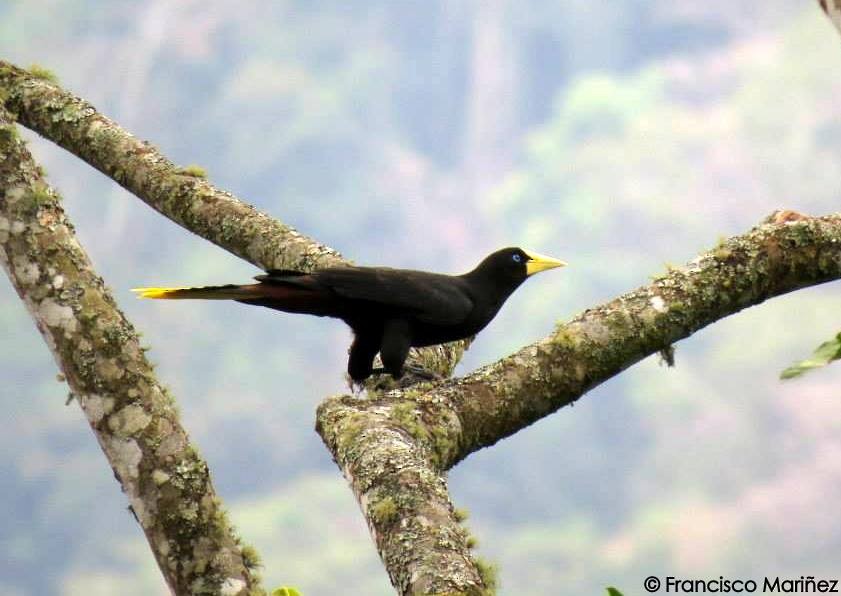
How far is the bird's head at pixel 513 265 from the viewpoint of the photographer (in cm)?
623

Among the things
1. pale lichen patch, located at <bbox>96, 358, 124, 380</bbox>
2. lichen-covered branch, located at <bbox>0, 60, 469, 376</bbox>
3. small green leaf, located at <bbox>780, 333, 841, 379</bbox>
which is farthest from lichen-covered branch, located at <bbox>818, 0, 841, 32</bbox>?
lichen-covered branch, located at <bbox>0, 60, 469, 376</bbox>

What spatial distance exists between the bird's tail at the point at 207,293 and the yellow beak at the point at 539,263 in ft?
5.45

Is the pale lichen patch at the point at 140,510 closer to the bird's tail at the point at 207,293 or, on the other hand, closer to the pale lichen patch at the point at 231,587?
the pale lichen patch at the point at 231,587

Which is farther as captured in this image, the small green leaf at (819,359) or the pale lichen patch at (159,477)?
the pale lichen patch at (159,477)

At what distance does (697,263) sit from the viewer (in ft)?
16.5

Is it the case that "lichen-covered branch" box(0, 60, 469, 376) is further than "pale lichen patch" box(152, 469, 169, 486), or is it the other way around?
"lichen-covered branch" box(0, 60, 469, 376)

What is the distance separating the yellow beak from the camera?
636 centimetres

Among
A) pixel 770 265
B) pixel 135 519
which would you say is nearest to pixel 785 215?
pixel 770 265

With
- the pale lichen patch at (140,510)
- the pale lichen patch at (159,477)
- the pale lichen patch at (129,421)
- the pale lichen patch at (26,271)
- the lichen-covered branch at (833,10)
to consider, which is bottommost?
the lichen-covered branch at (833,10)

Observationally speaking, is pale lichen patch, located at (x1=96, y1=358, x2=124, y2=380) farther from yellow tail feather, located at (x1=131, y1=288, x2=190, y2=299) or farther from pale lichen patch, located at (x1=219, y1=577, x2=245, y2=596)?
yellow tail feather, located at (x1=131, y1=288, x2=190, y2=299)

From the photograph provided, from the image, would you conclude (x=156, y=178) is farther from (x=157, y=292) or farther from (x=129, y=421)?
(x=129, y=421)

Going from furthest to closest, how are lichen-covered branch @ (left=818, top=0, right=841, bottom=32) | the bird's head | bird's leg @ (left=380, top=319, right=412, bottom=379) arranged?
1. the bird's head
2. bird's leg @ (left=380, top=319, right=412, bottom=379)
3. lichen-covered branch @ (left=818, top=0, right=841, bottom=32)

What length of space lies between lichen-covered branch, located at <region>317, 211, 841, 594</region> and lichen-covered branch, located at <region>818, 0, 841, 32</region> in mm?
1821

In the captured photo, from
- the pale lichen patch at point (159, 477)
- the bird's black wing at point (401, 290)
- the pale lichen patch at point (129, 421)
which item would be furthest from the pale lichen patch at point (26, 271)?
the bird's black wing at point (401, 290)
